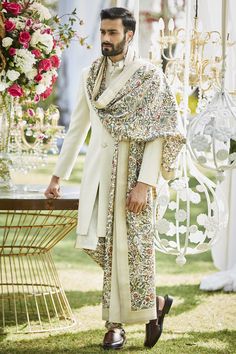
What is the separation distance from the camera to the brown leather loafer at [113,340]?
4.17m

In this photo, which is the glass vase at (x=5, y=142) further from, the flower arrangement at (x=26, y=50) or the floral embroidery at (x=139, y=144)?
the floral embroidery at (x=139, y=144)

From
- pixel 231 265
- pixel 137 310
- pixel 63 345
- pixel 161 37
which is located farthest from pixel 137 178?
pixel 231 265

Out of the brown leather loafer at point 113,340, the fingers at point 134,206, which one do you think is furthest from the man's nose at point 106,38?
the brown leather loafer at point 113,340

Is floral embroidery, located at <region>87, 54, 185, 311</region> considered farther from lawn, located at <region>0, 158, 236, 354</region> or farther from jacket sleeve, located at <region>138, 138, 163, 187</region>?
lawn, located at <region>0, 158, 236, 354</region>

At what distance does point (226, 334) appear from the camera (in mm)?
4609

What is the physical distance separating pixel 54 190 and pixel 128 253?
540 millimetres

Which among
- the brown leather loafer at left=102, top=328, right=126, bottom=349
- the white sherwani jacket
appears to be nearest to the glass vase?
the white sherwani jacket

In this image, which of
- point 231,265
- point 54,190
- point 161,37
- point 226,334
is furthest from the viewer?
point 231,265

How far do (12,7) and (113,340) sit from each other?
1742 mm

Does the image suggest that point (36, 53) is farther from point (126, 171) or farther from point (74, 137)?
Answer: point (126, 171)

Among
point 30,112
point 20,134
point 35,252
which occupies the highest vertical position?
point 30,112

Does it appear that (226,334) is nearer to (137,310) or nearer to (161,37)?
(137,310)

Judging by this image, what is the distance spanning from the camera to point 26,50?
443 centimetres

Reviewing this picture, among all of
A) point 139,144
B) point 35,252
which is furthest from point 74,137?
point 35,252
